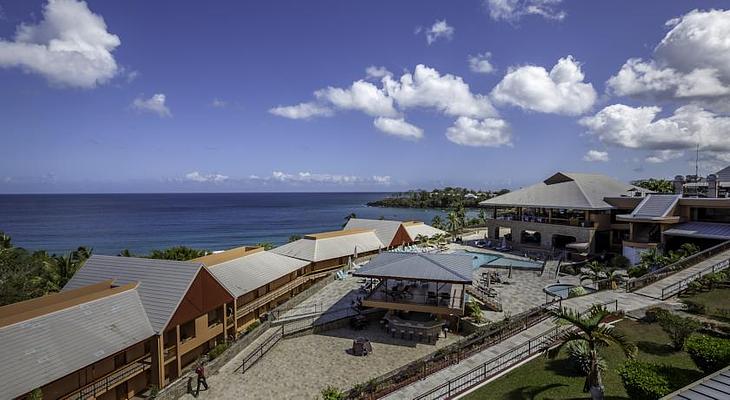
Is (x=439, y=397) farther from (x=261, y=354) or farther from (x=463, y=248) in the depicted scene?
(x=463, y=248)

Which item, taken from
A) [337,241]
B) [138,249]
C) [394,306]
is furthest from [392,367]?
[138,249]

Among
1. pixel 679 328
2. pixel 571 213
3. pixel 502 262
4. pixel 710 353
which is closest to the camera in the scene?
pixel 710 353

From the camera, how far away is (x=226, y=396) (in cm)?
1816

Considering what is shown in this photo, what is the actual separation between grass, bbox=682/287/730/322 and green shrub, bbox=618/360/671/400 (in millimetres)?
9563

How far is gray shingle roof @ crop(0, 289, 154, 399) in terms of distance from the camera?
47.7 feet

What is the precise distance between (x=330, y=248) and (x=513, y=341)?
23609 mm

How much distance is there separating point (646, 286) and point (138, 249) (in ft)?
292

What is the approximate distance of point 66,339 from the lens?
16.5 metres

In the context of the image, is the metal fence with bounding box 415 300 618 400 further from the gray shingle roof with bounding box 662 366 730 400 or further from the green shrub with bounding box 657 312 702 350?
the gray shingle roof with bounding box 662 366 730 400

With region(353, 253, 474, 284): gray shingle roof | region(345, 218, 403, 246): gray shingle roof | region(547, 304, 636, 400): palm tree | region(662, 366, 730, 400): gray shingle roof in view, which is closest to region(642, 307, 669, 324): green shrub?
region(353, 253, 474, 284): gray shingle roof

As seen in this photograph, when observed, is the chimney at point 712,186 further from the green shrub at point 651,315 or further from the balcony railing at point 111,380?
the balcony railing at point 111,380

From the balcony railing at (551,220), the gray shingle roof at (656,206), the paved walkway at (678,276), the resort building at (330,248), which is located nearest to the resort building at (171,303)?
the resort building at (330,248)

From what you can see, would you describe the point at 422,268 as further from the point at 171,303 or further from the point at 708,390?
the point at 708,390

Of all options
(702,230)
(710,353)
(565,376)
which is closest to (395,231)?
(702,230)
